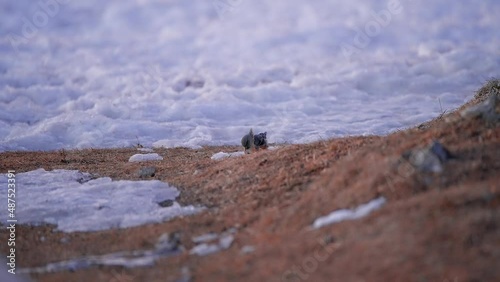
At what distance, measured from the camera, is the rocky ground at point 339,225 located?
25.2 ft

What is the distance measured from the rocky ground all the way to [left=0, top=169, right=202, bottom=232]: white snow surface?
0.68 m

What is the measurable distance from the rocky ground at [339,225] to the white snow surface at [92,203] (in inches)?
26.7

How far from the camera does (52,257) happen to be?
11477 millimetres

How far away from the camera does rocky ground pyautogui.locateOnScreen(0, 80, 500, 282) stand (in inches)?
302

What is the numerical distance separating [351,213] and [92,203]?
897 cm

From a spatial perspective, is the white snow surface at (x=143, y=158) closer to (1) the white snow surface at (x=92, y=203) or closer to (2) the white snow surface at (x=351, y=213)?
(1) the white snow surface at (x=92, y=203)

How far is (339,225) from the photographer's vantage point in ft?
30.8

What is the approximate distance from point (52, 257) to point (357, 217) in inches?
260

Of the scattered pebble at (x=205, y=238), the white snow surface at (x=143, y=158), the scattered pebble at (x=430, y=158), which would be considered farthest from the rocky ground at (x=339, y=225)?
the white snow surface at (x=143, y=158)

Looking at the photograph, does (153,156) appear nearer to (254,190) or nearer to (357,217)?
(254,190)

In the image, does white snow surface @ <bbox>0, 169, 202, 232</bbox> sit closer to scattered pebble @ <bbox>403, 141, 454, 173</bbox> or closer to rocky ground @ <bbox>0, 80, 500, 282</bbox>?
rocky ground @ <bbox>0, 80, 500, 282</bbox>

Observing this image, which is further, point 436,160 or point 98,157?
point 98,157

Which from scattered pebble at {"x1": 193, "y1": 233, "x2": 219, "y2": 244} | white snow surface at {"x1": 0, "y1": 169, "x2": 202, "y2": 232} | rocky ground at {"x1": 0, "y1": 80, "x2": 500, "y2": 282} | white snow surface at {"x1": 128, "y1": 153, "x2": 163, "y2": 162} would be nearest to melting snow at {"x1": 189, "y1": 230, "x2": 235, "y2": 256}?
scattered pebble at {"x1": 193, "y1": 233, "x2": 219, "y2": 244}

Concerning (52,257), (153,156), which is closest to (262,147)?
(153,156)
